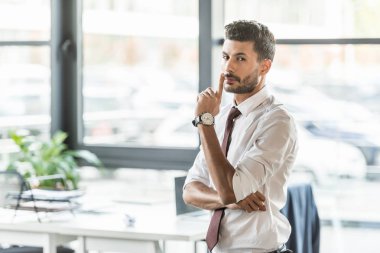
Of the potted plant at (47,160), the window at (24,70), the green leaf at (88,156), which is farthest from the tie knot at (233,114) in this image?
the window at (24,70)

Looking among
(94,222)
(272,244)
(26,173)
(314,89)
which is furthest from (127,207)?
(272,244)

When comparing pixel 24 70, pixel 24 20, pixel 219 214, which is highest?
pixel 24 20

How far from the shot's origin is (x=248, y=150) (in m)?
2.92

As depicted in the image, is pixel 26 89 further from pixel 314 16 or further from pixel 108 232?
pixel 314 16

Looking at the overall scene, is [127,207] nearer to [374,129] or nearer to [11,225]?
[11,225]

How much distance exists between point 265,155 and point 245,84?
0.97 ft

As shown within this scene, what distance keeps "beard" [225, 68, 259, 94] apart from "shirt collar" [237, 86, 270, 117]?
4 centimetres

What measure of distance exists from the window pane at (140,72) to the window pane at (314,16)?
406 millimetres

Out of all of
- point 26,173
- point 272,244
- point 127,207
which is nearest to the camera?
point 272,244

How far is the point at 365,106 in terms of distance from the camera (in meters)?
4.67

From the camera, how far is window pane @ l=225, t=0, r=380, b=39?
15.4 ft

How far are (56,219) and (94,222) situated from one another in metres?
0.22

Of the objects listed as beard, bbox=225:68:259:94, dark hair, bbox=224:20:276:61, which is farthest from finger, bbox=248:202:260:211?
dark hair, bbox=224:20:276:61

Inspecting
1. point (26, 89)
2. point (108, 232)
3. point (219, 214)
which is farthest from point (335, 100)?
point (26, 89)
